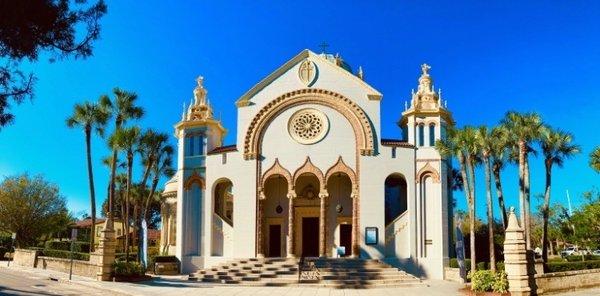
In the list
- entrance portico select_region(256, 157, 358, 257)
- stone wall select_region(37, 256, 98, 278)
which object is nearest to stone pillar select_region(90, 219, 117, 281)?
stone wall select_region(37, 256, 98, 278)

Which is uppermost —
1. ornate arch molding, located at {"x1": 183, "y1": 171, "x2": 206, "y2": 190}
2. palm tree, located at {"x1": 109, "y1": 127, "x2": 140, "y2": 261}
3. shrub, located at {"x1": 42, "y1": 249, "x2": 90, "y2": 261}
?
palm tree, located at {"x1": 109, "y1": 127, "x2": 140, "y2": 261}

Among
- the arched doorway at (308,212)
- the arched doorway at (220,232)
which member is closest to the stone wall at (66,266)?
the arched doorway at (220,232)

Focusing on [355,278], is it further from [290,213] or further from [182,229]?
[182,229]

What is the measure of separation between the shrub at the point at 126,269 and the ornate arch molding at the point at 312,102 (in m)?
9.04

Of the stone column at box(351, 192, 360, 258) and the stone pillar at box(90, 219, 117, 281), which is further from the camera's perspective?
the stone column at box(351, 192, 360, 258)

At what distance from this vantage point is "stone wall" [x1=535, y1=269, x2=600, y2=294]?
25.5 metres

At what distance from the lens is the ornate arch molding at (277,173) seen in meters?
35.3

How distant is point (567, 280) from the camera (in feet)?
89.5

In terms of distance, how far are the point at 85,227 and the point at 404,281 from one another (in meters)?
59.4

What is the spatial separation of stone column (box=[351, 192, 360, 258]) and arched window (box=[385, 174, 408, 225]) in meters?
2.65

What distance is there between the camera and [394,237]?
3441 cm

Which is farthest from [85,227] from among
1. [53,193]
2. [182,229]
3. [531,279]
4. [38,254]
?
[531,279]

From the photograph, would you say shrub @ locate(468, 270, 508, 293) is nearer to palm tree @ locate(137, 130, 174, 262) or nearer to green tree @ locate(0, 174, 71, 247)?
palm tree @ locate(137, 130, 174, 262)

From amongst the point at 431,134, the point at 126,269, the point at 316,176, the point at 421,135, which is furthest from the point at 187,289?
the point at 431,134
